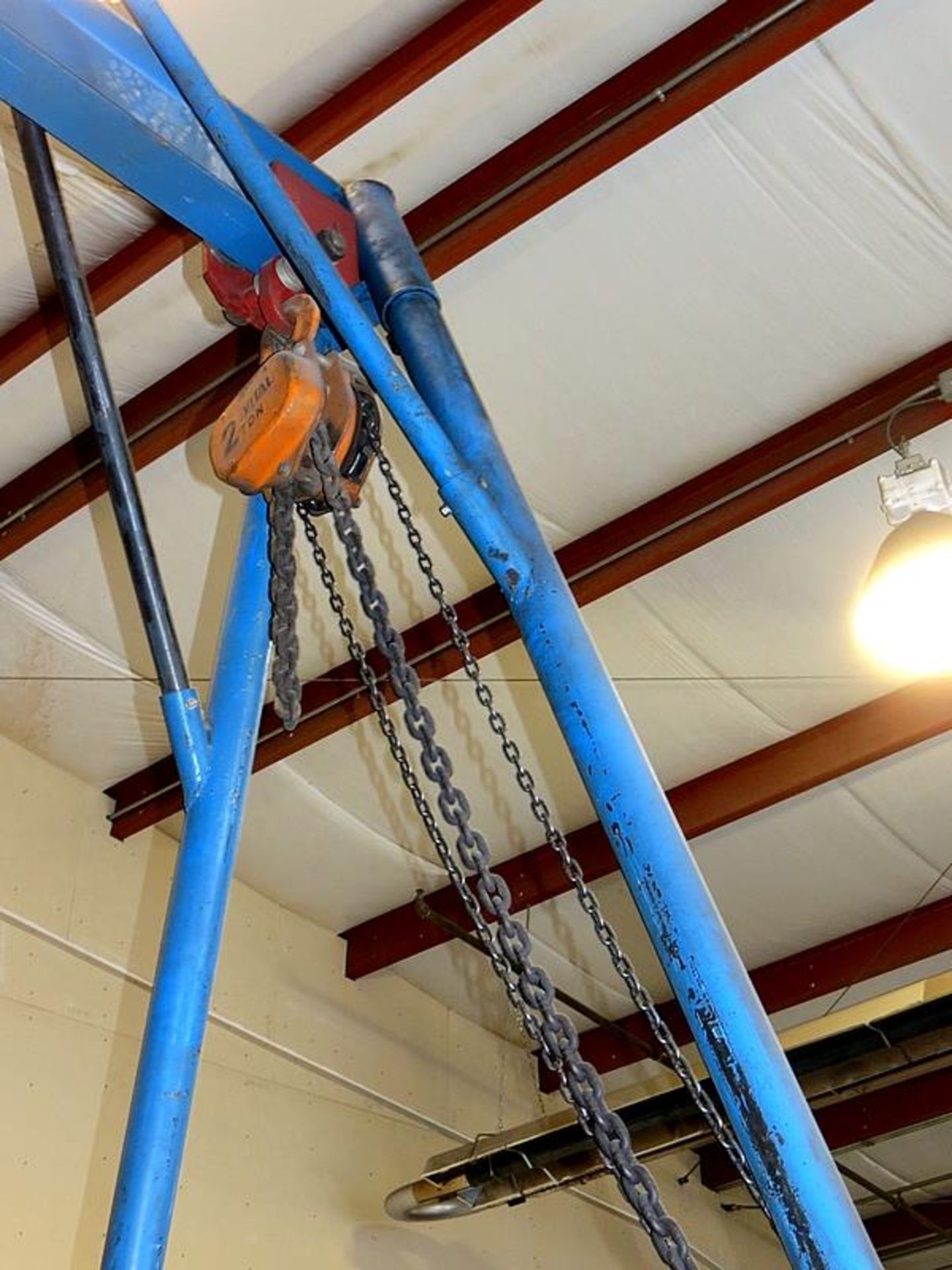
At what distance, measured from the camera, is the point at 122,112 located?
8.77ft

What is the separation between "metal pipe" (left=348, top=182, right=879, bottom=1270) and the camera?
2111mm

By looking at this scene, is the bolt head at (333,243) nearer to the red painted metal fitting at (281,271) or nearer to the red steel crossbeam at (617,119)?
the red painted metal fitting at (281,271)

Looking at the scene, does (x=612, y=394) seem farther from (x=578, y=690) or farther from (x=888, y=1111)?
(x=888, y=1111)

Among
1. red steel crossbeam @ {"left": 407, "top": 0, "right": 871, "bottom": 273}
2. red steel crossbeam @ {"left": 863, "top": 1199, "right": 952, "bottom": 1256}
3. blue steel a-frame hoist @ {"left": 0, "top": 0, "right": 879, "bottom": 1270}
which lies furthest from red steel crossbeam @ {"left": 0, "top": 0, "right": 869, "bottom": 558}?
red steel crossbeam @ {"left": 863, "top": 1199, "right": 952, "bottom": 1256}

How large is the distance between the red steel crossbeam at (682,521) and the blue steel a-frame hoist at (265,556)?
1947 millimetres

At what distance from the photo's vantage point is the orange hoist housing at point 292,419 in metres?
2.48

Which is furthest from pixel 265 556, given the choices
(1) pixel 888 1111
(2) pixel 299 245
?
(1) pixel 888 1111

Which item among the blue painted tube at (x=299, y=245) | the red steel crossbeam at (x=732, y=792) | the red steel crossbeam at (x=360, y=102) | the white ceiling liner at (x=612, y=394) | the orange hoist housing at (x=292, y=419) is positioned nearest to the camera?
the orange hoist housing at (x=292, y=419)

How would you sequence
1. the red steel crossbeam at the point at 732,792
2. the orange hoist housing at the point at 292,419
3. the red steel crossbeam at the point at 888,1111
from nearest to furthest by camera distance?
the orange hoist housing at the point at 292,419 → the red steel crossbeam at the point at 732,792 → the red steel crossbeam at the point at 888,1111

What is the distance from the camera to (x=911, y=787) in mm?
6414

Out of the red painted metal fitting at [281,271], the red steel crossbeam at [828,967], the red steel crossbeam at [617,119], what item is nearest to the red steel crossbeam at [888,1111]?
the red steel crossbeam at [828,967]

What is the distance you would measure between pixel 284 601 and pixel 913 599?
249cm

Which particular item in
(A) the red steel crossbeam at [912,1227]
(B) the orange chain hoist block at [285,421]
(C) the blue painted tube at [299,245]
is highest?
(A) the red steel crossbeam at [912,1227]

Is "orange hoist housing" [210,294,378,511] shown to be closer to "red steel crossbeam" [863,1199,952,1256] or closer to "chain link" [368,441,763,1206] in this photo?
"chain link" [368,441,763,1206]
